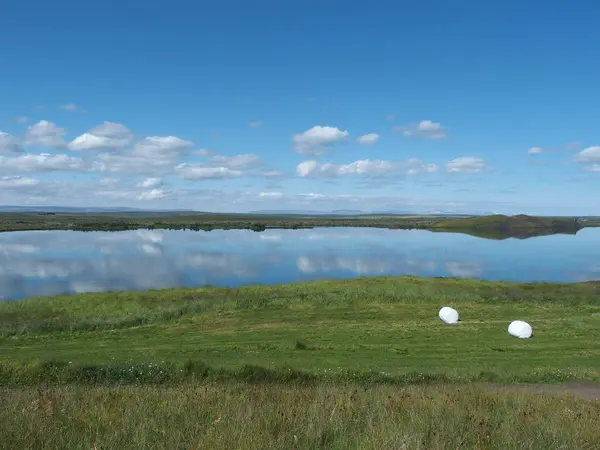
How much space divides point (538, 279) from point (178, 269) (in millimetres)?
49357

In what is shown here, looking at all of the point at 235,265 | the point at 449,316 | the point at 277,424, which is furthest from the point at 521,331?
the point at 235,265

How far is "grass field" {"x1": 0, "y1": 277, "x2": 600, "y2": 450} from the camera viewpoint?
538 cm

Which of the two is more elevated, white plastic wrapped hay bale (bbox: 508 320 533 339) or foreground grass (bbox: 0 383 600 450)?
foreground grass (bbox: 0 383 600 450)

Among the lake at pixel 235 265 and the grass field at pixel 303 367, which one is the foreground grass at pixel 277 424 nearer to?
the grass field at pixel 303 367

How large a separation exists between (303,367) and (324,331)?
318 inches

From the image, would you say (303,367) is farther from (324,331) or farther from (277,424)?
(277,424)

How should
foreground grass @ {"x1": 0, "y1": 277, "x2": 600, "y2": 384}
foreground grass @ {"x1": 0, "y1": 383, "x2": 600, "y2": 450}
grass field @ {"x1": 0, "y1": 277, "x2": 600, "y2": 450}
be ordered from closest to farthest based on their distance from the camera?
foreground grass @ {"x1": 0, "y1": 383, "x2": 600, "y2": 450}
grass field @ {"x1": 0, "y1": 277, "x2": 600, "y2": 450}
foreground grass @ {"x1": 0, "y1": 277, "x2": 600, "y2": 384}

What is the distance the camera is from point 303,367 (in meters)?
18.0

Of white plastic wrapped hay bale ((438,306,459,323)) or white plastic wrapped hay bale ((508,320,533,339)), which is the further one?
white plastic wrapped hay bale ((438,306,459,323))

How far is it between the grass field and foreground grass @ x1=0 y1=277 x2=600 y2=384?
14 cm

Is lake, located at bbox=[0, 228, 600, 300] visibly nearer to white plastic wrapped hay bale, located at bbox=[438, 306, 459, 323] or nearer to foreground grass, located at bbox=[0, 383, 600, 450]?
A: white plastic wrapped hay bale, located at bbox=[438, 306, 459, 323]

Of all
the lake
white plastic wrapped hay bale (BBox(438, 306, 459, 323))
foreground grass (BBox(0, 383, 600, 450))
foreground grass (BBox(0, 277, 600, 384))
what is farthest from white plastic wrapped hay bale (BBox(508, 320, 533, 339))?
the lake

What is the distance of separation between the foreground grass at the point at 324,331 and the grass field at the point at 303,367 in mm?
141

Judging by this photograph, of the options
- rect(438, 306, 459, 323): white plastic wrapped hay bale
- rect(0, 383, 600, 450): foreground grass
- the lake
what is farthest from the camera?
the lake
